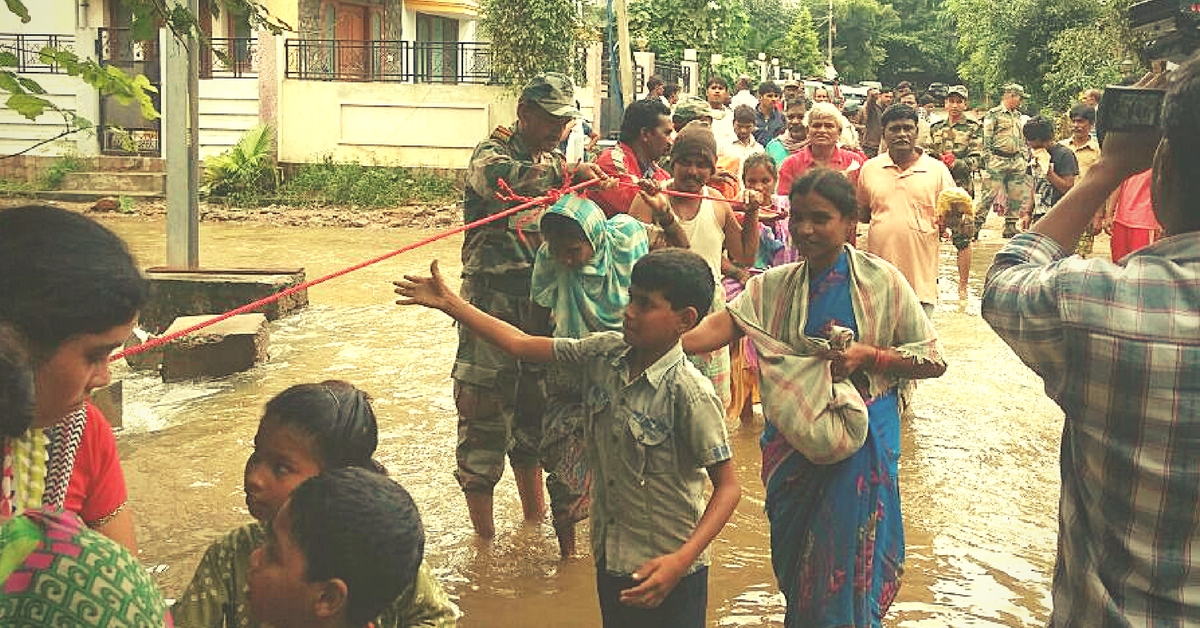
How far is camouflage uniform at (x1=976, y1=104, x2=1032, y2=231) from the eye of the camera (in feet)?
53.2

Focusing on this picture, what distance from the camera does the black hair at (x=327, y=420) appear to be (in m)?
2.94

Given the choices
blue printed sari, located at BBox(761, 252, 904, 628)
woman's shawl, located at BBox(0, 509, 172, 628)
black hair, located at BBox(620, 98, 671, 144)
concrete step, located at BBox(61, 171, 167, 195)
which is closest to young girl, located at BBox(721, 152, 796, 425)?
black hair, located at BBox(620, 98, 671, 144)

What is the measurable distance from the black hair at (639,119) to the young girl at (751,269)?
1138 millimetres

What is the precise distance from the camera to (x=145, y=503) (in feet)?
20.8

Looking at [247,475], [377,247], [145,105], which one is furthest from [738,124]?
[247,475]

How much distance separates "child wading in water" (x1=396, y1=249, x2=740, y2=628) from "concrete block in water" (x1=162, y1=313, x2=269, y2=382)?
5.42m

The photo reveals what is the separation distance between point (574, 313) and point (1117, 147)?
9.72 ft

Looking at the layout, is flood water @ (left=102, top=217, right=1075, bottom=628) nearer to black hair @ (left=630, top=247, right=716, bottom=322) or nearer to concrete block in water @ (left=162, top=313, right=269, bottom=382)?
concrete block in water @ (left=162, top=313, right=269, bottom=382)

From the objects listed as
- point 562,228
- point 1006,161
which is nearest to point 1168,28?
point 562,228

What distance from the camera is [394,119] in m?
20.7

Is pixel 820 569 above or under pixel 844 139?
under

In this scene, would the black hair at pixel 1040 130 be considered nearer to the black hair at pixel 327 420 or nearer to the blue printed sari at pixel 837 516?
the blue printed sari at pixel 837 516

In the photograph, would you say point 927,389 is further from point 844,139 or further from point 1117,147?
point 1117,147

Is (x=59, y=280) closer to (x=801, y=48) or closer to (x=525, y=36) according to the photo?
(x=525, y=36)
